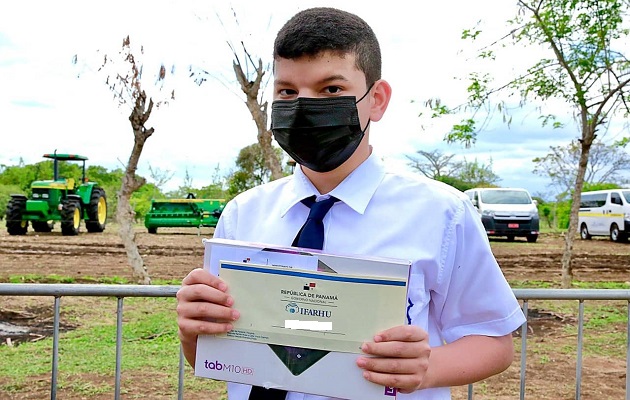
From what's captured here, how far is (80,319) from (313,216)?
6688 mm

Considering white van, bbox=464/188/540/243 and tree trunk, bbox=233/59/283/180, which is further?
white van, bbox=464/188/540/243

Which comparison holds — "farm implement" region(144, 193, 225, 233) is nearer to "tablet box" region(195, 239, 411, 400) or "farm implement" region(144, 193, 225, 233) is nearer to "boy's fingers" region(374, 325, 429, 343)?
"tablet box" region(195, 239, 411, 400)

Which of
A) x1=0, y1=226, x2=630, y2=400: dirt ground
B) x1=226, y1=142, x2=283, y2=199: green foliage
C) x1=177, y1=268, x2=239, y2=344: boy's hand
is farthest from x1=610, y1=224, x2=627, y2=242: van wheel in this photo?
x1=177, y1=268, x2=239, y2=344: boy's hand

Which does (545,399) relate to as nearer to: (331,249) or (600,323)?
(600,323)

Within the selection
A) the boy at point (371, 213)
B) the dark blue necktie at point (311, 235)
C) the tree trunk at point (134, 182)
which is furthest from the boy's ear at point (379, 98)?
the tree trunk at point (134, 182)

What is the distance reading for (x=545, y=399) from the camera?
517cm

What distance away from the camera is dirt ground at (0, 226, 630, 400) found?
557 centimetres

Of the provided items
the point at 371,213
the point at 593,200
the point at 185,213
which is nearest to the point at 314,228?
the point at 371,213

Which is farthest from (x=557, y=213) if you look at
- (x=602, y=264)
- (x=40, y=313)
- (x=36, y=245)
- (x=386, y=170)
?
(x=386, y=170)

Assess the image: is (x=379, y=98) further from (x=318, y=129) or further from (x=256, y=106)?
(x=256, y=106)

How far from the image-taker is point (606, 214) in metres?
21.5

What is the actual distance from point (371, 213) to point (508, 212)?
1867 centimetres

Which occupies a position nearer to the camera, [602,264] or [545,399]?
[545,399]

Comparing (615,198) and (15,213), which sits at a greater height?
(615,198)
